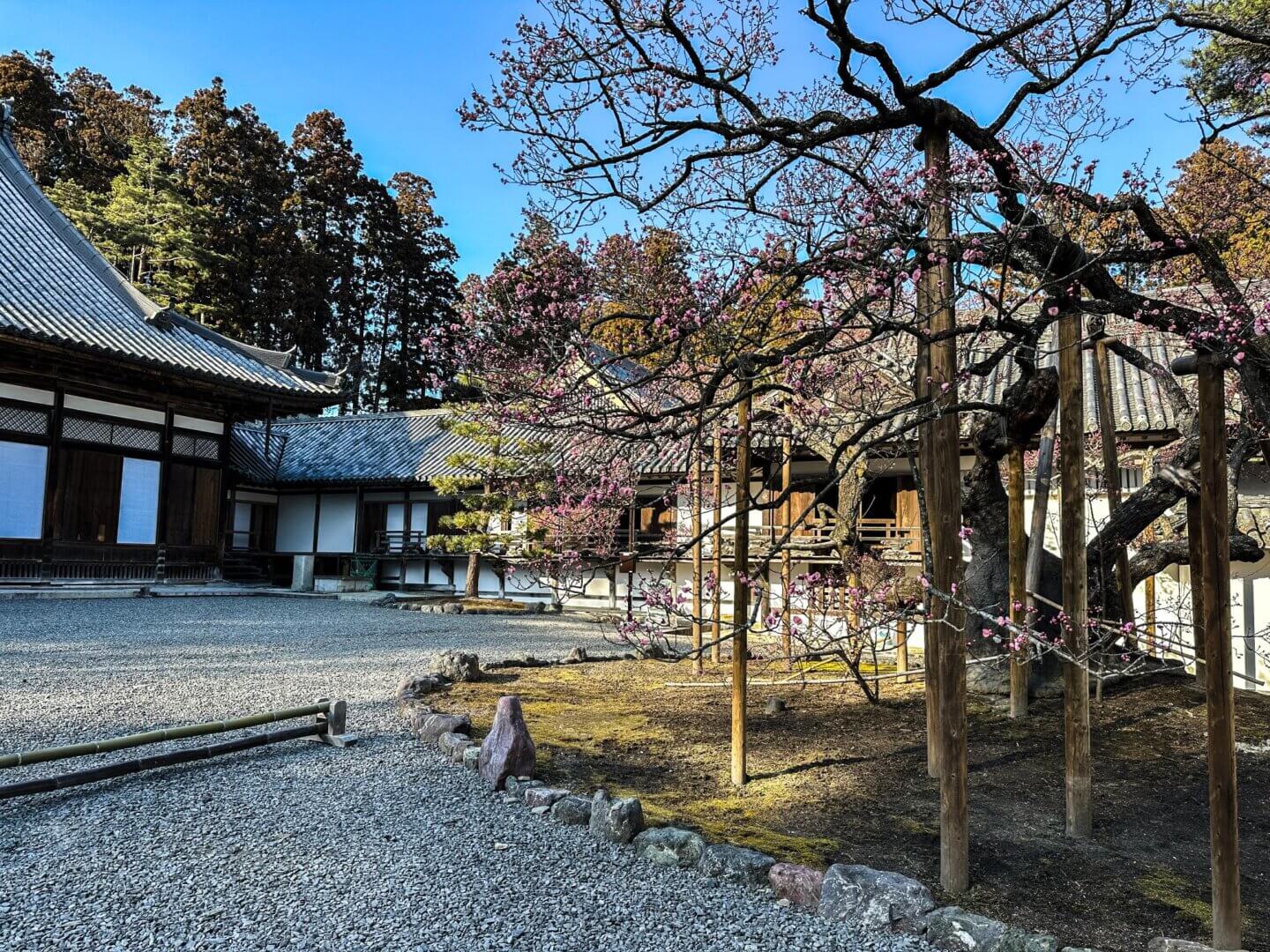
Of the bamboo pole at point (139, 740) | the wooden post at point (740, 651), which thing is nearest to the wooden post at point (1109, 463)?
the wooden post at point (740, 651)

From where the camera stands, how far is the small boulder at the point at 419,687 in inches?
257

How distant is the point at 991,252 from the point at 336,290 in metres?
30.5

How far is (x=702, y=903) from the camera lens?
2973 mm

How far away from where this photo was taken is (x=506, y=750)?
4.34m

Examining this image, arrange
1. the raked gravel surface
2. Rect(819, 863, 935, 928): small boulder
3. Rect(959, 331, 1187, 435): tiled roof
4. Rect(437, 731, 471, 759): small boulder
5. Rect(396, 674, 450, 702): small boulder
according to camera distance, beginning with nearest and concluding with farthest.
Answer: the raked gravel surface
Rect(819, 863, 935, 928): small boulder
Rect(437, 731, 471, 759): small boulder
Rect(396, 674, 450, 702): small boulder
Rect(959, 331, 1187, 435): tiled roof

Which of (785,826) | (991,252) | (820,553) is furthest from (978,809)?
(820,553)

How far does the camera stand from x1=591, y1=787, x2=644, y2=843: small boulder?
3.50m

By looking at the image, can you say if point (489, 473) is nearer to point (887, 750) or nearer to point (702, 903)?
point (887, 750)

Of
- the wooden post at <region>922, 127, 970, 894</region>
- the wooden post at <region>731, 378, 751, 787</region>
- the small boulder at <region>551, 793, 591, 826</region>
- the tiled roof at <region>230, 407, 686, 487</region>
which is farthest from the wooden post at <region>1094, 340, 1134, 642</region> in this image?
the tiled roof at <region>230, 407, 686, 487</region>

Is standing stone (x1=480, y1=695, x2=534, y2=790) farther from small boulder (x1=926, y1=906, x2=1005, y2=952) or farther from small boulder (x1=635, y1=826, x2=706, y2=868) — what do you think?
small boulder (x1=926, y1=906, x2=1005, y2=952)

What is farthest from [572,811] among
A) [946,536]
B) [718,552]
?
[718,552]

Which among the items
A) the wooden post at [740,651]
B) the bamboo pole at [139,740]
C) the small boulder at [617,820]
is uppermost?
the wooden post at [740,651]

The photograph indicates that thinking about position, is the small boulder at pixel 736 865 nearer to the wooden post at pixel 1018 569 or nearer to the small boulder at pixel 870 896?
the small boulder at pixel 870 896

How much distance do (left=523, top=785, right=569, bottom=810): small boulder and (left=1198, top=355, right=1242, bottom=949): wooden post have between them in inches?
101
